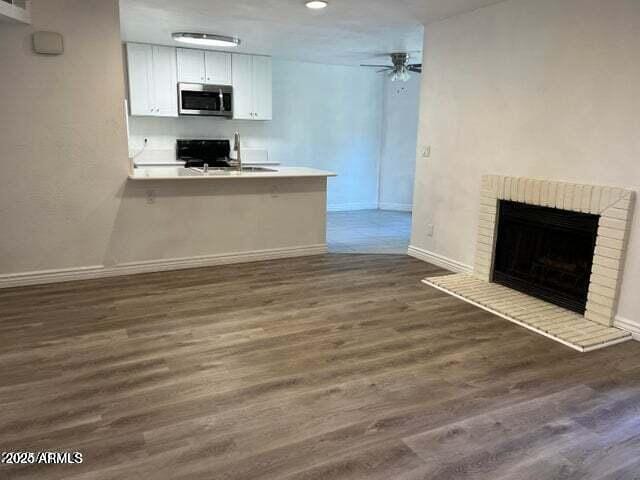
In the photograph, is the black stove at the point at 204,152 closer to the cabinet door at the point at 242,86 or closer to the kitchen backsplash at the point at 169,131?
the kitchen backsplash at the point at 169,131

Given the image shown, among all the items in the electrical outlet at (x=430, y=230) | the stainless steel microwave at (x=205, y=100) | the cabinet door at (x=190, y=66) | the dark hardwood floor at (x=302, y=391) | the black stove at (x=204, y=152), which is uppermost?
the cabinet door at (x=190, y=66)

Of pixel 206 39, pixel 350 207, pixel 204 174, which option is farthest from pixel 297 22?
pixel 350 207

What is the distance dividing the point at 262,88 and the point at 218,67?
27.5 inches

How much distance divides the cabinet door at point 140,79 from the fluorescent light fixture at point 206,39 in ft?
2.34

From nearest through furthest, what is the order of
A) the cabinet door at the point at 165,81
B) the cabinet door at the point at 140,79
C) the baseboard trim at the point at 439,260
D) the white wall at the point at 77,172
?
the white wall at the point at 77,172, the baseboard trim at the point at 439,260, the cabinet door at the point at 140,79, the cabinet door at the point at 165,81

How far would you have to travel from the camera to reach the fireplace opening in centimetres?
347

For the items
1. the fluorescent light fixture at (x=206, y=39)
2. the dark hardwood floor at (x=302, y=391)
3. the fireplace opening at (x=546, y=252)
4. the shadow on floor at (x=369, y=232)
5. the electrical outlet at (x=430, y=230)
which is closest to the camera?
the dark hardwood floor at (x=302, y=391)

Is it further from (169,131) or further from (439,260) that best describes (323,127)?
(439,260)

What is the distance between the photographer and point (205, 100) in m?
6.54

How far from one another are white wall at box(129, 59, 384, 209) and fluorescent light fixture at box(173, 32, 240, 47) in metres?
1.46

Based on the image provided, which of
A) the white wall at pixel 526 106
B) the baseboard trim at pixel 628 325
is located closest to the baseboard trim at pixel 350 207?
the white wall at pixel 526 106

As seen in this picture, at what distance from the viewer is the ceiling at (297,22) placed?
4.08 meters

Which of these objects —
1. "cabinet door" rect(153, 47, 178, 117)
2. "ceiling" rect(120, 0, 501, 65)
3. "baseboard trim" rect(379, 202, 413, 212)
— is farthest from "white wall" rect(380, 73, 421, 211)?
"cabinet door" rect(153, 47, 178, 117)

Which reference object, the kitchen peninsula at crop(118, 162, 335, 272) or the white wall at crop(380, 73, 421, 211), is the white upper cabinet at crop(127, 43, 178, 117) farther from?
the white wall at crop(380, 73, 421, 211)
